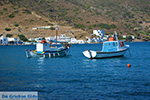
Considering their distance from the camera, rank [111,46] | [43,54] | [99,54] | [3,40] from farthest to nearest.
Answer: [3,40] < [43,54] < [111,46] < [99,54]

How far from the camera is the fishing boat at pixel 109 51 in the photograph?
47.2 meters

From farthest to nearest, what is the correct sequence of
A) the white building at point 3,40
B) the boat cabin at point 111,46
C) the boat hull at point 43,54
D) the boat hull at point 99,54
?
the white building at point 3,40, the boat hull at point 43,54, the boat cabin at point 111,46, the boat hull at point 99,54

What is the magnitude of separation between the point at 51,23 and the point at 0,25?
118 feet

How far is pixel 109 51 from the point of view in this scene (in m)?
48.6

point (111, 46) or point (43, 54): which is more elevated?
point (111, 46)

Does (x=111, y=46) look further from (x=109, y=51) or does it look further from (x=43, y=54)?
(x=43, y=54)

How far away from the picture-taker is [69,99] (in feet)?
63.9

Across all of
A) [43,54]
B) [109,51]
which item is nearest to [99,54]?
[109,51]

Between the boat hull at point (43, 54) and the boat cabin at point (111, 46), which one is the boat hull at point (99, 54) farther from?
the boat hull at point (43, 54)

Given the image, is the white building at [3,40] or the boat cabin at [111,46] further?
the white building at [3,40]

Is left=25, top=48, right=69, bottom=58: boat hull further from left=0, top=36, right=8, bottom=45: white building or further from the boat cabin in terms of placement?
left=0, top=36, right=8, bottom=45: white building

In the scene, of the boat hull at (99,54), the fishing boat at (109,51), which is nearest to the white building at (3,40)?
the fishing boat at (109,51)

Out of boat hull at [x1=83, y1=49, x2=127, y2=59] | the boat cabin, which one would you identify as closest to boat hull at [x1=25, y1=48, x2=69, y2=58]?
boat hull at [x1=83, y1=49, x2=127, y2=59]

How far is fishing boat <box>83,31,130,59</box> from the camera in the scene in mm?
47209
